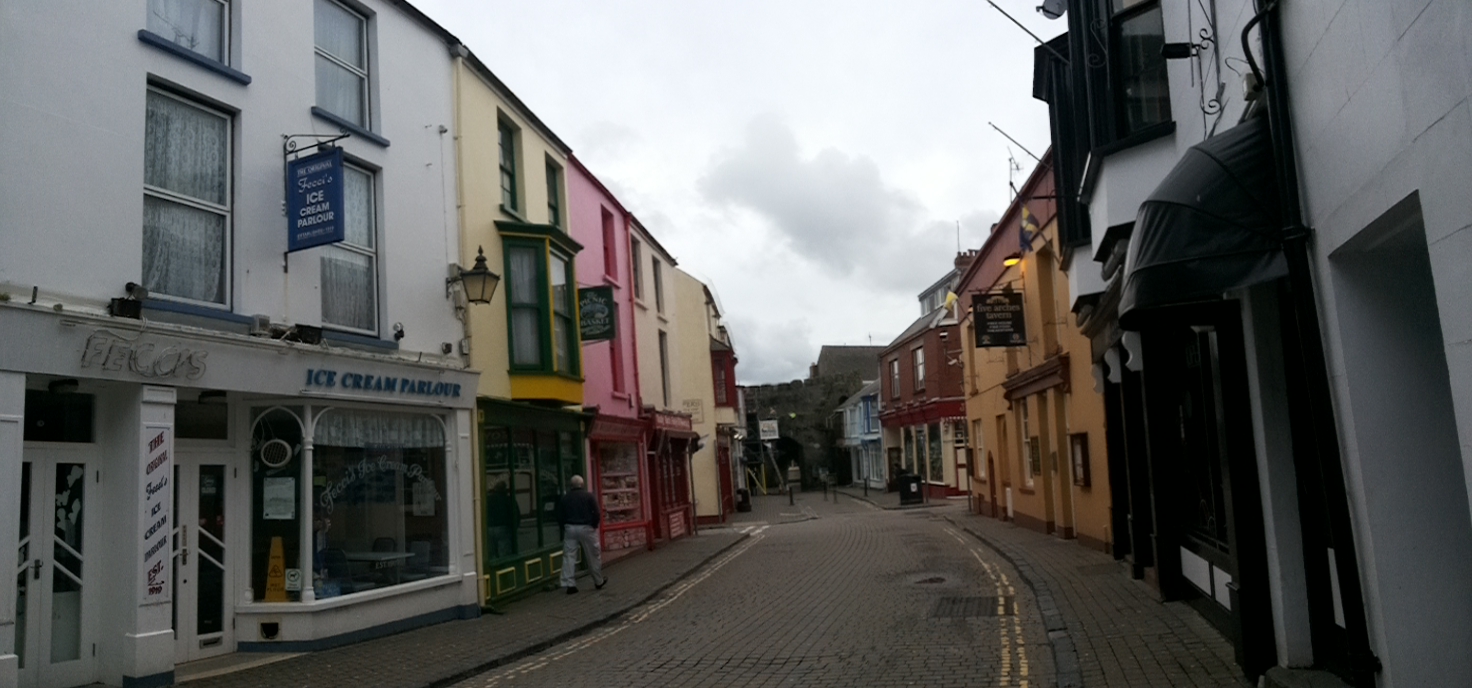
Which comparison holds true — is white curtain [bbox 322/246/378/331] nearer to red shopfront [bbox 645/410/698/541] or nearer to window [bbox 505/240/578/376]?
window [bbox 505/240/578/376]

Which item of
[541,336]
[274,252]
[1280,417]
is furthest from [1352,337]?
[541,336]

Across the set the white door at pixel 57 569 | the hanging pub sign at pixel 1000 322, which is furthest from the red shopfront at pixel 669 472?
the white door at pixel 57 569

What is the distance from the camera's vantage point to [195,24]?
1059cm

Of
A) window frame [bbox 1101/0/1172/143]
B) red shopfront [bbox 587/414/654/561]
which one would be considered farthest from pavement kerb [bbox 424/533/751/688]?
window frame [bbox 1101/0/1172/143]

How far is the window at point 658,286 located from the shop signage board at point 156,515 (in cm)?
1803

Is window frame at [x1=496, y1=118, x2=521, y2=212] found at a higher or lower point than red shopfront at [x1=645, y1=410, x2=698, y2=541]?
higher

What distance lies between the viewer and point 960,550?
1967cm

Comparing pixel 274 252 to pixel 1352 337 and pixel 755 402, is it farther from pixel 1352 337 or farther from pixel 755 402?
pixel 755 402

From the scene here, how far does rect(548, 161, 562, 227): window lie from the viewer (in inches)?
749

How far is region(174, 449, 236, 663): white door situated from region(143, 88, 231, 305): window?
1.74 meters

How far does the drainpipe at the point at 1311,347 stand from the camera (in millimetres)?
5566

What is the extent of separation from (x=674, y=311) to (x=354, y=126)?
1736cm

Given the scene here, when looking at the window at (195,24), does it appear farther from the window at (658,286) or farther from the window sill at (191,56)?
the window at (658,286)

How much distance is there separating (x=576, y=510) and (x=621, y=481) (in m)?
5.82
